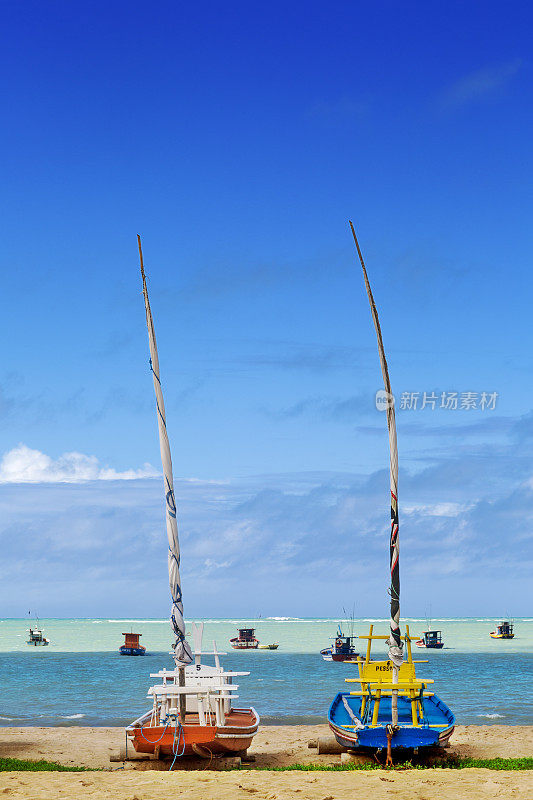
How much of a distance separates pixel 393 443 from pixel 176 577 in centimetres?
582

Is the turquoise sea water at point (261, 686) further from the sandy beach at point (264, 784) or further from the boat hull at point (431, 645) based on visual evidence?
the sandy beach at point (264, 784)

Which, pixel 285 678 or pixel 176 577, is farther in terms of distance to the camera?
pixel 285 678

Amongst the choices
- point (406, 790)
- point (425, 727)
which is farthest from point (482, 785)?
point (425, 727)

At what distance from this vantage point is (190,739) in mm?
18688

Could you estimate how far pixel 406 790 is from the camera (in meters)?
13.5

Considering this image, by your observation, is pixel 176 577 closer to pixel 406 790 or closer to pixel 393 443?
pixel 393 443

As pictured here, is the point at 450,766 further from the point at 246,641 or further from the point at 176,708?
the point at 246,641

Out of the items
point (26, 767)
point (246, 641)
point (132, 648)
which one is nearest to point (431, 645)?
point (246, 641)

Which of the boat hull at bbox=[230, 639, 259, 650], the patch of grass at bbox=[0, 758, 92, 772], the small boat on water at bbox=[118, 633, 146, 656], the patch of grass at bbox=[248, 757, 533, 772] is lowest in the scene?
the patch of grass at bbox=[248, 757, 533, 772]

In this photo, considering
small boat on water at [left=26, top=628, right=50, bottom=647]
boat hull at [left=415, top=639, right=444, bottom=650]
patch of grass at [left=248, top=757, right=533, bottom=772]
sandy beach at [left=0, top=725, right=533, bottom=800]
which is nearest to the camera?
sandy beach at [left=0, top=725, right=533, bottom=800]

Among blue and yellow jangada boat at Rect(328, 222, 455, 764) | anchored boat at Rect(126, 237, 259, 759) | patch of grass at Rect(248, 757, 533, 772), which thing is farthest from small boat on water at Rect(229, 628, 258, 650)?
patch of grass at Rect(248, 757, 533, 772)

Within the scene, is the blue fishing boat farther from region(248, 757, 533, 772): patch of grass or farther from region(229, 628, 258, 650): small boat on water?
region(229, 628, 258, 650): small boat on water

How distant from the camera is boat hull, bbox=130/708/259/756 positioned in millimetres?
18703

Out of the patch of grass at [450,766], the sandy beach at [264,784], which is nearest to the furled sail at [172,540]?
the sandy beach at [264,784]
